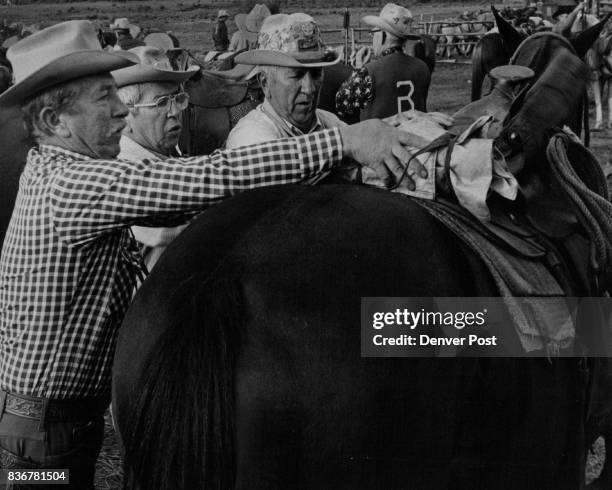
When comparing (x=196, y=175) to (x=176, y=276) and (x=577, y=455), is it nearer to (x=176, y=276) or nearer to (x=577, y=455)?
(x=176, y=276)

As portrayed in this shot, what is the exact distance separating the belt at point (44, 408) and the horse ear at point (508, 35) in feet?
7.85

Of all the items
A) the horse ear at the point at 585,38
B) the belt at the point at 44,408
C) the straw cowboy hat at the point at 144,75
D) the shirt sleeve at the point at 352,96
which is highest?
the horse ear at the point at 585,38

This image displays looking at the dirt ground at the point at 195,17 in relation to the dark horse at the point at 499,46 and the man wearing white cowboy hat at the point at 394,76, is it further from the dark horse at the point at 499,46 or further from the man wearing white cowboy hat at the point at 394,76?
the dark horse at the point at 499,46

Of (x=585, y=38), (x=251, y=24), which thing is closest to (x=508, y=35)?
(x=585, y=38)

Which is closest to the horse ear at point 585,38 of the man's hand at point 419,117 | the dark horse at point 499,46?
the dark horse at point 499,46

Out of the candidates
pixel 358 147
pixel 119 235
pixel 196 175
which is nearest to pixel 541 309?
pixel 358 147

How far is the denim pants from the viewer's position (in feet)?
7.73

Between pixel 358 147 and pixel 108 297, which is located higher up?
pixel 358 147

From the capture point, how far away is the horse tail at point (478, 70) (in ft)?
12.8

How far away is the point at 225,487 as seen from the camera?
1.96 metres

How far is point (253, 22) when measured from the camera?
10.6m

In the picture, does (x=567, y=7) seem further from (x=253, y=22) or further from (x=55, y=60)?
(x=55, y=60)

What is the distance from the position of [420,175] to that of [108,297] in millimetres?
985

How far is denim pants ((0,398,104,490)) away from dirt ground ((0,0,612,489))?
12.7m
